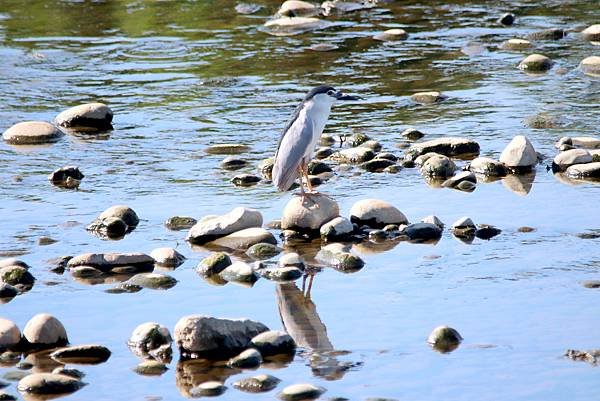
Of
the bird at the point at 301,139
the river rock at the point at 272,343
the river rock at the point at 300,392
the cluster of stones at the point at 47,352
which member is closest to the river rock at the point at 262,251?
the bird at the point at 301,139

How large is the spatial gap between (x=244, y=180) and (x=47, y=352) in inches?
193

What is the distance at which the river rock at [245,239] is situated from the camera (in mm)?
11555

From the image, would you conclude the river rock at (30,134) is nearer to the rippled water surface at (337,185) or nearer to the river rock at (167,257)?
the rippled water surface at (337,185)

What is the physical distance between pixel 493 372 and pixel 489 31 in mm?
13679

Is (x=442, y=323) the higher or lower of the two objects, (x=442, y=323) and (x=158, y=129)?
the lower

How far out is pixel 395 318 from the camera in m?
9.66

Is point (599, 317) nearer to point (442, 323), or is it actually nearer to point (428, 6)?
point (442, 323)

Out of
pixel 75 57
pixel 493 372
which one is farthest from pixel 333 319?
pixel 75 57

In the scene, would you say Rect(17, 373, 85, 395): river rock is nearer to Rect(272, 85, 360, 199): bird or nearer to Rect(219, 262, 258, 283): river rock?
Rect(219, 262, 258, 283): river rock

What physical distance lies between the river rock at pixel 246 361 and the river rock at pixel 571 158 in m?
5.90

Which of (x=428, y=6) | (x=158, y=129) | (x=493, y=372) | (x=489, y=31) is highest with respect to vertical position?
(x=428, y=6)

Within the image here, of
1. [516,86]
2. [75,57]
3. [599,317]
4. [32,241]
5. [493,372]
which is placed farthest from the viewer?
[75,57]

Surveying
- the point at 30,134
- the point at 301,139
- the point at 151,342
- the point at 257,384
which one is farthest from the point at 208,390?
the point at 30,134

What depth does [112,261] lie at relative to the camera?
36.1 ft
